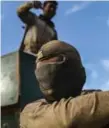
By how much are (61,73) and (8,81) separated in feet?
5.63

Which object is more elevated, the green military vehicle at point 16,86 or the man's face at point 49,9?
the man's face at point 49,9

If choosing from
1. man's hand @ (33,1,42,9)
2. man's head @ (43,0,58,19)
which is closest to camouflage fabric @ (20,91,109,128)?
man's hand @ (33,1,42,9)

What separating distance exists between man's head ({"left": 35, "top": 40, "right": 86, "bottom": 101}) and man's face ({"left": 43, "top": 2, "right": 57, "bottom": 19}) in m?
2.43

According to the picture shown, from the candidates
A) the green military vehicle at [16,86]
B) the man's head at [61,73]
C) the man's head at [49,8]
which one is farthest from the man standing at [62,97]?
the man's head at [49,8]

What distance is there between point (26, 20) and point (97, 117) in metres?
2.59

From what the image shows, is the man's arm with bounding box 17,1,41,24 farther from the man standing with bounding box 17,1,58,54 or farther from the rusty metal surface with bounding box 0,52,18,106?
the rusty metal surface with bounding box 0,52,18,106

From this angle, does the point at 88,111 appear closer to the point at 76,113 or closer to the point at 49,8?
the point at 76,113

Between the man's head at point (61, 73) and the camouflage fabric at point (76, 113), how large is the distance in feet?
0.16

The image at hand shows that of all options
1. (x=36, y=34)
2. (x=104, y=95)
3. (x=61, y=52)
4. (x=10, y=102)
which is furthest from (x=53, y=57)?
(x=36, y=34)

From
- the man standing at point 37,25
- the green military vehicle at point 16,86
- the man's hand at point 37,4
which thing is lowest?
the green military vehicle at point 16,86

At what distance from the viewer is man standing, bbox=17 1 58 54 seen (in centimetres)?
360

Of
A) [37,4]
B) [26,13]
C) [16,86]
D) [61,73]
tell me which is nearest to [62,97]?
[61,73]

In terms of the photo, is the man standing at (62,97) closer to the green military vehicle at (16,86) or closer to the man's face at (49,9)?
the green military vehicle at (16,86)

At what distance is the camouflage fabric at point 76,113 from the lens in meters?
1.15
